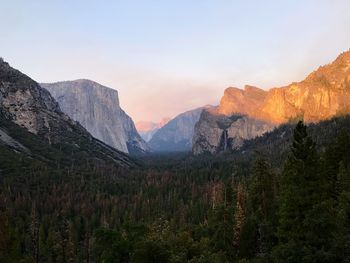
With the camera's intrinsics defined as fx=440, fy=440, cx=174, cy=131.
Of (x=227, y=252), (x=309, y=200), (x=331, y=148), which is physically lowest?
(x=227, y=252)

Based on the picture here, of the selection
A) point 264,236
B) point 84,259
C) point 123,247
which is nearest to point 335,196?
point 264,236

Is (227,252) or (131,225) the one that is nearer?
(227,252)

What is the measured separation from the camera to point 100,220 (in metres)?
164

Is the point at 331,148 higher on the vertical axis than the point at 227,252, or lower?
higher

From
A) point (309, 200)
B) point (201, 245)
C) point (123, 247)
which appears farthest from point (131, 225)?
point (309, 200)

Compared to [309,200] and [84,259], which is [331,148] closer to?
[309,200]

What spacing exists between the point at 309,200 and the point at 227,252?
25239 millimetres

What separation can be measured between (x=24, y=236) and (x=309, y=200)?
10625cm

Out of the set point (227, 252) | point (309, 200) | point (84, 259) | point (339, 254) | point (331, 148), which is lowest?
point (84, 259)

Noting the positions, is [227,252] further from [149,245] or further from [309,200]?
[309,200]

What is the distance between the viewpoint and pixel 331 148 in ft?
236

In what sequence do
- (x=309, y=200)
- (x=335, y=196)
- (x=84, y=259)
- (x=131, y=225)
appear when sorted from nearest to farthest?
(x=309, y=200), (x=335, y=196), (x=131, y=225), (x=84, y=259)

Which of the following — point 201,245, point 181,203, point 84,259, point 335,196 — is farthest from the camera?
point 181,203

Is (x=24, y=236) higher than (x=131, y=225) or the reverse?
the reverse
